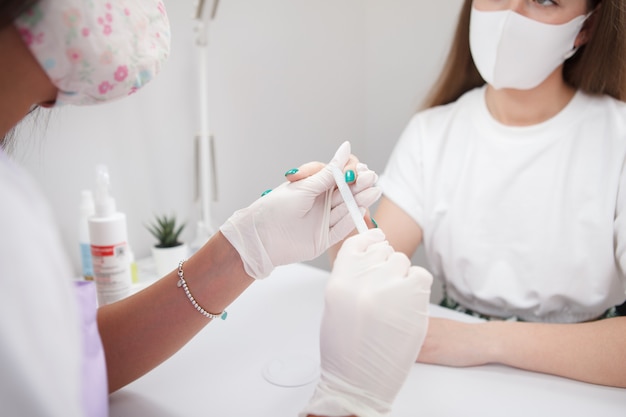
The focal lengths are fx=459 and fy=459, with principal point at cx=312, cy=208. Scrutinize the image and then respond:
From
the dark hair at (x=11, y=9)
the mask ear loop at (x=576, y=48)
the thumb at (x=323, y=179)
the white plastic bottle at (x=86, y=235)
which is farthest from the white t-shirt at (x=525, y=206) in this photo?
the dark hair at (x=11, y=9)

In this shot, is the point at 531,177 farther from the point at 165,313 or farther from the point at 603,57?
the point at 165,313

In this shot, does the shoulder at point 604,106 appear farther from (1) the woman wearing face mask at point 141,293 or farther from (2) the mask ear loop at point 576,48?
(1) the woman wearing face mask at point 141,293

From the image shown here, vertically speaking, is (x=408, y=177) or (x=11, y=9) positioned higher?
(x=11, y=9)

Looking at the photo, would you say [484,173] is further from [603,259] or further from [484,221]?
[603,259]

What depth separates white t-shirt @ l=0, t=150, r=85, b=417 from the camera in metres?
0.32

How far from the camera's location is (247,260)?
27.9 inches

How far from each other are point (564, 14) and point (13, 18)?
1004 millimetres

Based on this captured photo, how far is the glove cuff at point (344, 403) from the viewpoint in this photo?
0.49m

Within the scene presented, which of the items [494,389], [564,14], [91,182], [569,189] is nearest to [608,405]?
[494,389]

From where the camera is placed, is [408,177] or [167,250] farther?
[408,177]

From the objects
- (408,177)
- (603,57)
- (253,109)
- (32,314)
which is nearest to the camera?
(32,314)

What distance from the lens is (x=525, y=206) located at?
1048 mm

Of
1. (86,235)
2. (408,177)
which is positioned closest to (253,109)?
(408,177)

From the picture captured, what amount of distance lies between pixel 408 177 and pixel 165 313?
0.72m
